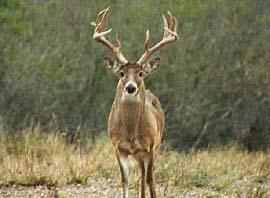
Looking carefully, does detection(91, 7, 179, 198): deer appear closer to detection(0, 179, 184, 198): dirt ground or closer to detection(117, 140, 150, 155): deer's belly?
detection(117, 140, 150, 155): deer's belly

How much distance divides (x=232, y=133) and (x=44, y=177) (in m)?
11.1

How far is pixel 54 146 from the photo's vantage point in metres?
15.8

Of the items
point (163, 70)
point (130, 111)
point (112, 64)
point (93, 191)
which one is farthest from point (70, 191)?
point (163, 70)

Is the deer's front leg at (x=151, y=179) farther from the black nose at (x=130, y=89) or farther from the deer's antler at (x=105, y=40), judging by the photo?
the deer's antler at (x=105, y=40)

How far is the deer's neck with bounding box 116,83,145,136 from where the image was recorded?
10766mm

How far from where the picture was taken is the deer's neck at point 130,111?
10.8m

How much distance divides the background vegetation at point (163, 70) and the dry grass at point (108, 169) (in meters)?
3.57

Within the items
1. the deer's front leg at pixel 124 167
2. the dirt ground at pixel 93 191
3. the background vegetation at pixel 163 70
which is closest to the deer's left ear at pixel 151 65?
the deer's front leg at pixel 124 167

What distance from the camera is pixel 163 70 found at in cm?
2089

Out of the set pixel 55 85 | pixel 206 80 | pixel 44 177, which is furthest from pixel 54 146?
pixel 206 80

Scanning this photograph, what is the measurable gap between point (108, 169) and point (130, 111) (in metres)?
2.84

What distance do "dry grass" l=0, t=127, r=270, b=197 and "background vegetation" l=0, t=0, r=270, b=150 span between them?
141 inches

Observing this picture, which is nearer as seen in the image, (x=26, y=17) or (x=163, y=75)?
(x=26, y=17)

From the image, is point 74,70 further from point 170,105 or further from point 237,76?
point 237,76
